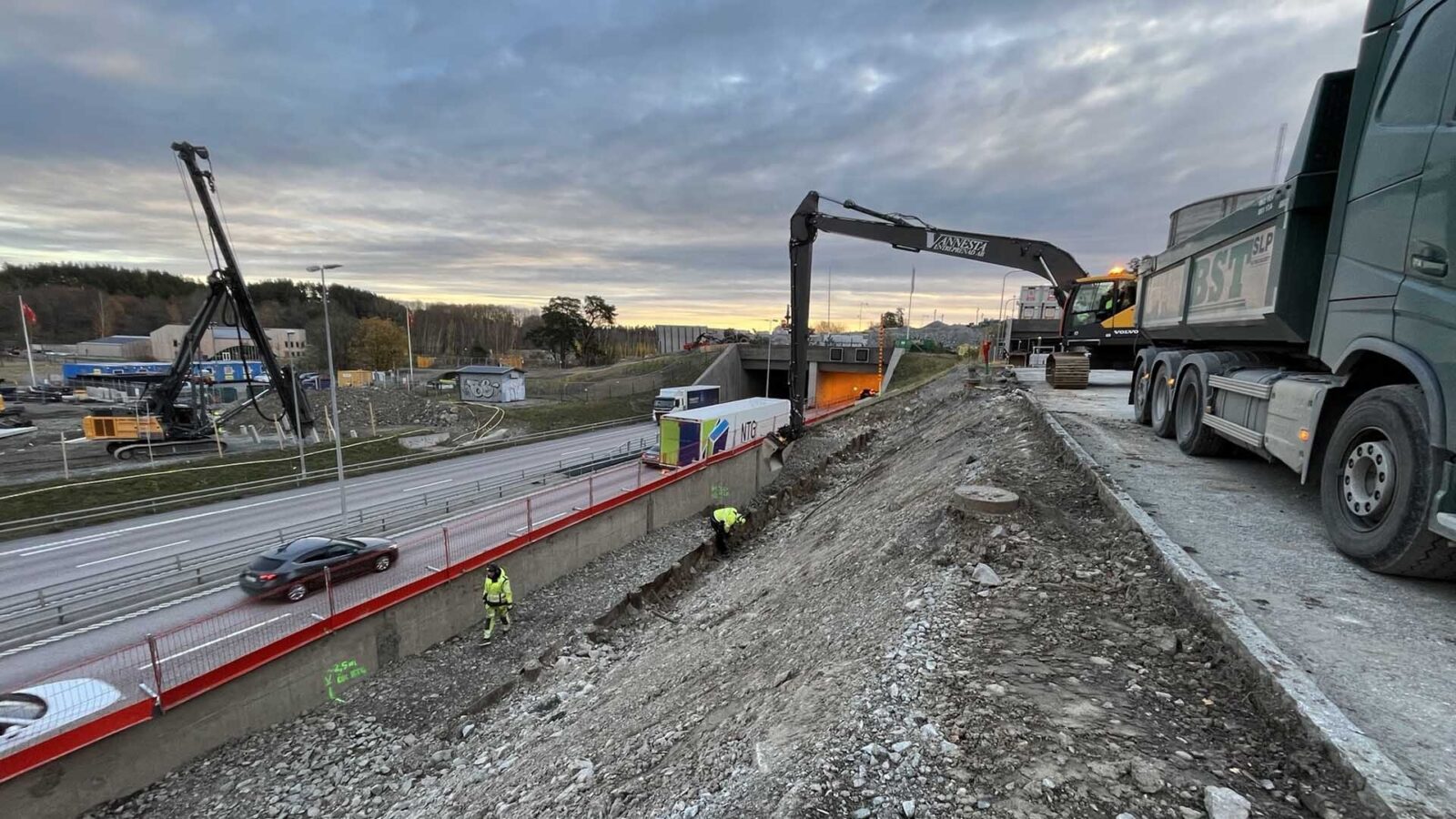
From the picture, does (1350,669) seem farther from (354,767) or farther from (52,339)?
(52,339)

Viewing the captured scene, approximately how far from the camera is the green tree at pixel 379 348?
70.6 metres

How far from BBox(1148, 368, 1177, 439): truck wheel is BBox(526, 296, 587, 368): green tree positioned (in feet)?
249

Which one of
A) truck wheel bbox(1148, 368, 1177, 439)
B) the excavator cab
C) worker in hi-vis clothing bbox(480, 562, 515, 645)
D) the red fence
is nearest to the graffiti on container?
the red fence

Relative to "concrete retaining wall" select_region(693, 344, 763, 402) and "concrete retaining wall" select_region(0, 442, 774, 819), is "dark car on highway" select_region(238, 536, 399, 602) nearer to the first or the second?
"concrete retaining wall" select_region(0, 442, 774, 819)

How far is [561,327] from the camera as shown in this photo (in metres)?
78.9

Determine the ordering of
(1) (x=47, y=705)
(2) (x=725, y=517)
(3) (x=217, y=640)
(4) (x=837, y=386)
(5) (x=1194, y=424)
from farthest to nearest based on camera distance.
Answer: (4) (x=837, y=386) → (2) (x=725, y=517) → (3) (x=217, y=640) → (5) (x=1194, y=424) → (1) (x=47, y=705)

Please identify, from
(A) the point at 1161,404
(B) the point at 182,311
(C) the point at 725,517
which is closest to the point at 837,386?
(C) the point at 725,517

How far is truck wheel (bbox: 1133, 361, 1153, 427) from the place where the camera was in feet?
37.1

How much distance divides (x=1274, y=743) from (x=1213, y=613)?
3.67 feet

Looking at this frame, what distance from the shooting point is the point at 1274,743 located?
2916 mm

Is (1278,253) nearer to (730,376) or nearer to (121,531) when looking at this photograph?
(121,531)

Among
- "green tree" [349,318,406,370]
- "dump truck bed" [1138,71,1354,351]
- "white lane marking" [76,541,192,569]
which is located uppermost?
"dump truck bed" [1138,71,1354,351]

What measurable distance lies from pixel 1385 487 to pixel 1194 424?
4.73 meters

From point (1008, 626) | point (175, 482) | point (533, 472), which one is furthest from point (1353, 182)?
point (175, 482)
